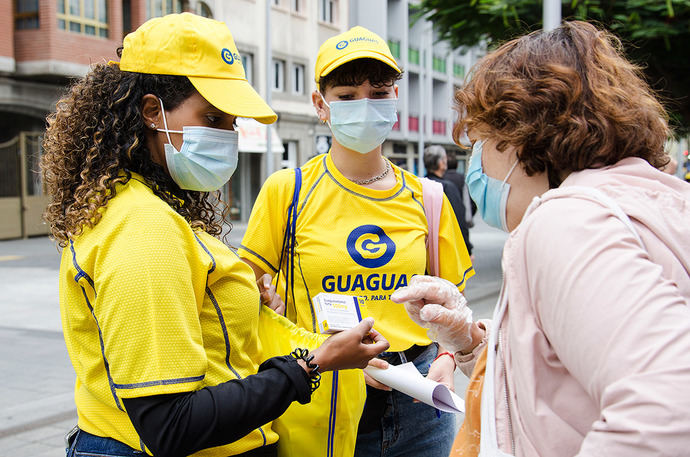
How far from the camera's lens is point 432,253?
251 centimetres

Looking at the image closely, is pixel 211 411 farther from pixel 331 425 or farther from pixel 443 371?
pixel 443 371

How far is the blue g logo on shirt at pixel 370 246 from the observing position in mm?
2348

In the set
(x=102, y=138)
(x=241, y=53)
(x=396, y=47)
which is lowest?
(x=102, y=138)

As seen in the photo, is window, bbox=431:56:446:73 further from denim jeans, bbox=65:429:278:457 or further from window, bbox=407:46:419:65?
denim jeans, bbox=65:429:278:457

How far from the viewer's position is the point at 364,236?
7.82ft

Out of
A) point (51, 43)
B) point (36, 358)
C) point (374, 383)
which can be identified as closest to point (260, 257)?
point (374, 383)

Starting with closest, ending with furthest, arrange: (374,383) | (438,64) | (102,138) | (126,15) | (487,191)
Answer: (487,191), (102,138), (374,383), (126,15), (438,64)

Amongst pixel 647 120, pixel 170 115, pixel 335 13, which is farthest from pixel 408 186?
pixel 335 13

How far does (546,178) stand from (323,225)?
1105 mm

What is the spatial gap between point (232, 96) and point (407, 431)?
1.29 meters

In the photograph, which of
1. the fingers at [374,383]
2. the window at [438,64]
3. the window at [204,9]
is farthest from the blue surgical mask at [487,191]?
the window at [438,64]

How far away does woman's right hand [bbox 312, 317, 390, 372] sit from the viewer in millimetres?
1777

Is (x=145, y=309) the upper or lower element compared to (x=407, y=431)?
upper

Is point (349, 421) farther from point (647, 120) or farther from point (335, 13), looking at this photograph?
point (335, 13)
